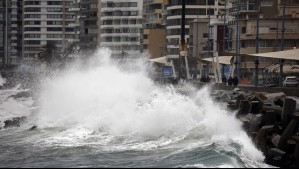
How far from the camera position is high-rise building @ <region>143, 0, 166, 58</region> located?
412 feet

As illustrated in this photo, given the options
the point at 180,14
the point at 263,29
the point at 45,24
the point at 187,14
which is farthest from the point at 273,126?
the point at 45,24

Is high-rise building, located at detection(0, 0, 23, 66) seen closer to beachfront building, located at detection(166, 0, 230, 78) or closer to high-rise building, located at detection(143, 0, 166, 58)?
high-rise building, located at detection(143, 0, 166, 58)

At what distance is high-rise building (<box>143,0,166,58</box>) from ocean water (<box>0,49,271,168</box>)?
7404cm

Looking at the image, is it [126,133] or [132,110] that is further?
[132,110]

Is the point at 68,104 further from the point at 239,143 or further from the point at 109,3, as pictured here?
the point at 109,3

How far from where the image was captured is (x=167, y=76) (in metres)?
77.1

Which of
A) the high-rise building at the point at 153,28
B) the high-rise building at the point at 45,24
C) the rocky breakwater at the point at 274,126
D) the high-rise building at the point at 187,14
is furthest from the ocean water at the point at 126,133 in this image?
the high-rise building at the point at 45,24

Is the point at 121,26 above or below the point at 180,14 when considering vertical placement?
below

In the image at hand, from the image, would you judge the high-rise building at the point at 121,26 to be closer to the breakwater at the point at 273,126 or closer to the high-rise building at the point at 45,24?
the high-rise building at the point at 45,24

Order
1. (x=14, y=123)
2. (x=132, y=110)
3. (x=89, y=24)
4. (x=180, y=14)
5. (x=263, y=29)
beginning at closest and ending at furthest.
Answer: (x=132, y=110) → (x=14, y=123) → (x=263, y=29) → (x=180, y=14) → (x=89, y=24)

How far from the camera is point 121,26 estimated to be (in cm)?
13750

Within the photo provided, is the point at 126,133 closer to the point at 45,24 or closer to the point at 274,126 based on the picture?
the point at 274,126

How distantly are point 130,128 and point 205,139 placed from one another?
6493mm

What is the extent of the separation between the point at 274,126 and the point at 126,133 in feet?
30.3
